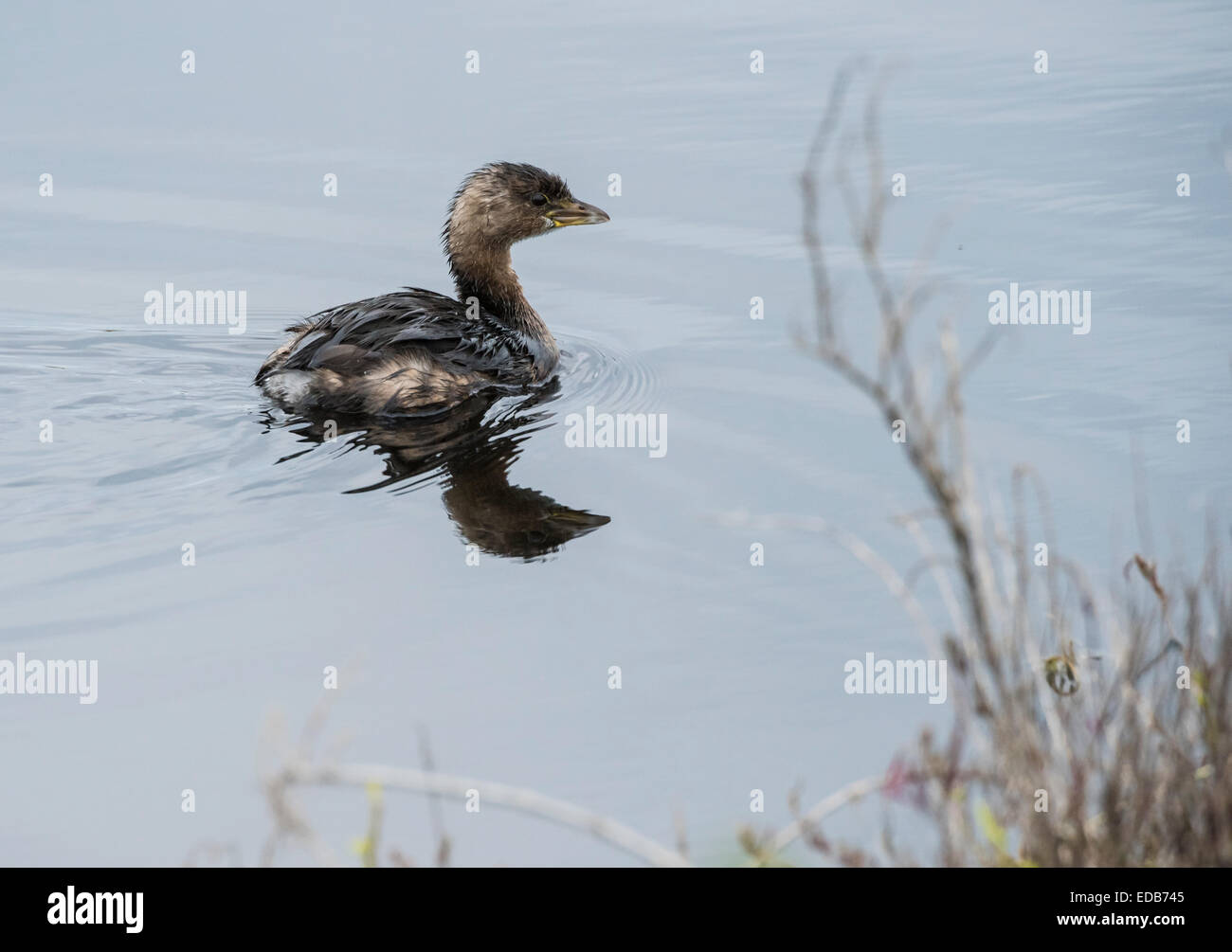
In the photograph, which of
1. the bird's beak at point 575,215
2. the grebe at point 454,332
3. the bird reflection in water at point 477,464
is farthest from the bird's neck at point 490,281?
the bird reflection in water at point 477,464

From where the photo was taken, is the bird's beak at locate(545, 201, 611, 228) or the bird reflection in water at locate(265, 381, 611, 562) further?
the bird's beak at locate(545, 201, 611, 228)

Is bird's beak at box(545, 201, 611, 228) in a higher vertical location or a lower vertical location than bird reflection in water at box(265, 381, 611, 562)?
higher

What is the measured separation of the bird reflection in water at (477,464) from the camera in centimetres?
784

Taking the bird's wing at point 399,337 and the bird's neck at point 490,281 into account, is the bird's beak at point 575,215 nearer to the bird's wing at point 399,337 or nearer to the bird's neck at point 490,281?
the bird's neck at point 490,281

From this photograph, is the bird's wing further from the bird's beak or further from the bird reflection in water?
the bird's beak

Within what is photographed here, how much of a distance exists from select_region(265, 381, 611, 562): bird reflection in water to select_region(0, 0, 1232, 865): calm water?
0.14ft

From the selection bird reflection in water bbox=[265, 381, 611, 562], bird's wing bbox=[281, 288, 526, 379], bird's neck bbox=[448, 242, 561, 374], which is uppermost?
bird's neck bbox=[448, 242, 561, 374]

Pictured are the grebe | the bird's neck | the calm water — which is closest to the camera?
the calm water

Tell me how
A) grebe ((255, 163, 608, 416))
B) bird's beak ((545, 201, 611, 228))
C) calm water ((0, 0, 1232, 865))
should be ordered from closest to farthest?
calm water ((0, 0, 1232, 865))
grebe ((255, 163, 608, 416))
bird's beak ((545, 201, 611, 228))

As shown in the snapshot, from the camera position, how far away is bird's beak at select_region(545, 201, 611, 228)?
11.1m

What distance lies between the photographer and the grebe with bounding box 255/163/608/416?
9.45m

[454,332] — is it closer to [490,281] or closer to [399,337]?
[399,337]

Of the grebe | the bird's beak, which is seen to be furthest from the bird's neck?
the bird's beak

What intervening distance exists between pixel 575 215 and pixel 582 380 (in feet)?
4.94
